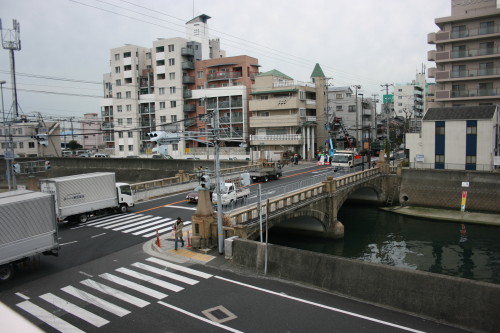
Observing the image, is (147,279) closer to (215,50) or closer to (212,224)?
(212,224)

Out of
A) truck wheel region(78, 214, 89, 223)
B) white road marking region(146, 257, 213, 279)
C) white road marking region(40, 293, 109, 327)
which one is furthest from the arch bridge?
truck wheel region(78, 214, 89, 223)

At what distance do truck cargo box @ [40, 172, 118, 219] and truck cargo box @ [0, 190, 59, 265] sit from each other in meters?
8.91

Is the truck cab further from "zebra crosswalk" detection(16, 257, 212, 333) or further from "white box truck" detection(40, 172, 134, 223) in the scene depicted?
"zebra crosswalk" detection(16, 257, 212, 333)

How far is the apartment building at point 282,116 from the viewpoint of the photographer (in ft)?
A: 253

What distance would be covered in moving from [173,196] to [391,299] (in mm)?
31632

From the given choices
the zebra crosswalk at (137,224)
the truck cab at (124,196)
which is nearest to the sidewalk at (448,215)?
the zebra crosswalk at (137,224)

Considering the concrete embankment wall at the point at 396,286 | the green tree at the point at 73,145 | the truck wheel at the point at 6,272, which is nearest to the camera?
the concrete embankment wall at the point at 396,286

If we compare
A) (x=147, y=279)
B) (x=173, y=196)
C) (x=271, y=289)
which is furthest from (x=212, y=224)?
(x=173, y=196)

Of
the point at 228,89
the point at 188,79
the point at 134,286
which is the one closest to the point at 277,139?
the point at 228,89

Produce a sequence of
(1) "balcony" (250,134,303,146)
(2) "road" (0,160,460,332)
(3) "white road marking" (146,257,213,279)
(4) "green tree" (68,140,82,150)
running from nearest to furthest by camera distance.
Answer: (2) "road" (0,160,460,332) → (3) "white road marking" (146,257,213,279) → (1) "balcony" (250,134,303,146) → (4) "green tree" (68,140,82,150)

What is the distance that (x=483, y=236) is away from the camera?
130 ft

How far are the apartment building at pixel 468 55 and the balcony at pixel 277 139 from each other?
26.2m

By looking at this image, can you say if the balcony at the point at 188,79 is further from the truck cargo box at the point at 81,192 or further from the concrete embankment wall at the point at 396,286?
the concrete embankment wall at the point at 396,286

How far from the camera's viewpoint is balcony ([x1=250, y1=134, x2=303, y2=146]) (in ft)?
253
